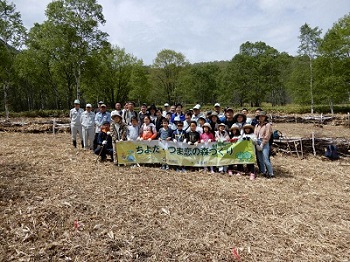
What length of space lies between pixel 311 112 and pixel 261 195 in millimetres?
28373

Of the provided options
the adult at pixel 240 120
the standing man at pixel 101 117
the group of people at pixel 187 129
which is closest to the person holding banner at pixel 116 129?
the group of people at pixel 187 129

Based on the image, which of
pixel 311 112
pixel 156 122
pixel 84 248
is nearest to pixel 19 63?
pixel 156 122

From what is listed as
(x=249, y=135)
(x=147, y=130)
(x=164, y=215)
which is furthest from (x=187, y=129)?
(x=164, y=215)

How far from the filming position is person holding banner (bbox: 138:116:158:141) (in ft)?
25.8

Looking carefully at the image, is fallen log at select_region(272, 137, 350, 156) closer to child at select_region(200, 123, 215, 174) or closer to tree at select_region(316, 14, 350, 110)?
child at select_region(200, 123, 215, 174)

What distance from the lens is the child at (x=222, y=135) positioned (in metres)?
7.52

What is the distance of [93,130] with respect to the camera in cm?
941

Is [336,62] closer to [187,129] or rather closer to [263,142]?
[263,142]

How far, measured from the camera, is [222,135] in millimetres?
7656

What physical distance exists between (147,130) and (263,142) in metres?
3.36

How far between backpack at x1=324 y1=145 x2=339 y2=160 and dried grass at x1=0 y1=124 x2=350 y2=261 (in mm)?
2740

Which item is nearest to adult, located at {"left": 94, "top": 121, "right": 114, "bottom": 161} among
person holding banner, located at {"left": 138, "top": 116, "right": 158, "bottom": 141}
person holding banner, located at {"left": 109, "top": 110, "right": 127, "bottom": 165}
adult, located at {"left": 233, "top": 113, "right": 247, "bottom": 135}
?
person holding banner, located at {"left": 109, "top": 110, "right": 127, "bottom": 165}

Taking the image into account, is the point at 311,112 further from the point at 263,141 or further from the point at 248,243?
the point at 248,243

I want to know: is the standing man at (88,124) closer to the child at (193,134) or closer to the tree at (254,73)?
the child at (193,134)
